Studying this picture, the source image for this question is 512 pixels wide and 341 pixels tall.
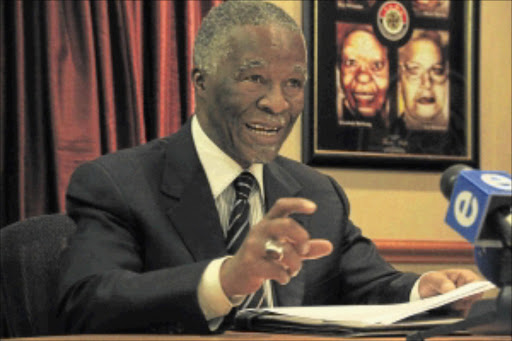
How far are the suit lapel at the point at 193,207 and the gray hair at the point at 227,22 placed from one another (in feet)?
0.88

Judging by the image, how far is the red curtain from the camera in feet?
9.81

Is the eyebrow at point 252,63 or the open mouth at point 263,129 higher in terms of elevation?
the eyebrow at point 252,63

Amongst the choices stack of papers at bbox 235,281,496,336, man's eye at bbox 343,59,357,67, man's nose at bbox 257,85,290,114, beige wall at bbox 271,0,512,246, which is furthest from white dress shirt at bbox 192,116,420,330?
man's eye at bbox 343,59,357,67

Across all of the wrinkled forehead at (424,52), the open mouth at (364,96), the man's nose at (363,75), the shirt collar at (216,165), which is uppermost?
the wrinkled forehead at (424,52)

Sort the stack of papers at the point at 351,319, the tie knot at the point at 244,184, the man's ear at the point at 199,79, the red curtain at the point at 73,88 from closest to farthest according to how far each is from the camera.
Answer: the stack of papers at the point at 351,319 → the tie knot at the point at 244,184 → the man's ear at the point at 199,79 → the red curtain at the point at 73,88

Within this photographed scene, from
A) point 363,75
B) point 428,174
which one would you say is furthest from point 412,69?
point 428,174

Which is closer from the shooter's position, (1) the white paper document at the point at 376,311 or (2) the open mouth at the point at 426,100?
(1) the white paper document at the point at 376,311

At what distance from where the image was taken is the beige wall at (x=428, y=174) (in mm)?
3629

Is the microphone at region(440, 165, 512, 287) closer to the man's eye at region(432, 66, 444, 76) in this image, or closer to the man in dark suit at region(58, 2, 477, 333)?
the man in dark suit at region(58, 2, 477, 333)

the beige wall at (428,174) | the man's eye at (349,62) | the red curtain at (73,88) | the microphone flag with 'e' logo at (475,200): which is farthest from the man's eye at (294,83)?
the man's eye at (349,62)

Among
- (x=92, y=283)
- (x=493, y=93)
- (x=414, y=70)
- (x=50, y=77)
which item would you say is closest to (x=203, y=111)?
(x=92, y=283)

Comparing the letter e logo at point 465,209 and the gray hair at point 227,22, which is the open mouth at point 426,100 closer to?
the gray hair at point 227,22

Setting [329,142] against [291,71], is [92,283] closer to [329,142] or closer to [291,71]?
[291,71]

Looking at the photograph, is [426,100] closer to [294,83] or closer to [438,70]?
[438,70]
